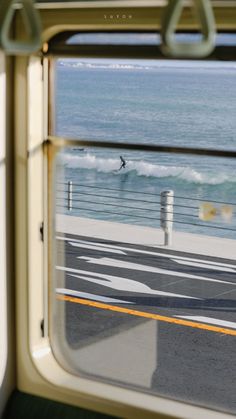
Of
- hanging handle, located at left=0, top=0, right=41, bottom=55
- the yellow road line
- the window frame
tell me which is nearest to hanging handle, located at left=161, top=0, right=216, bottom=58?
hanging handle, located at left=0, top=0, right=41, bottom=55

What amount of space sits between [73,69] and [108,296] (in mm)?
1674

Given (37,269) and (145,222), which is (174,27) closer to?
(37,269)

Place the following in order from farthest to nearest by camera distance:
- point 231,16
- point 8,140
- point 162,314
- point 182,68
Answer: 1. point 162,314
2. point 8,140
3. point 182,68
4. point 231,16

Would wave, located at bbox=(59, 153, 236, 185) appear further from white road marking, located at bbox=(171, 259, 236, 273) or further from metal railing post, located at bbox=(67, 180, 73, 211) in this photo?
white road marking, located at bbox=(171, 259, 236, 273)

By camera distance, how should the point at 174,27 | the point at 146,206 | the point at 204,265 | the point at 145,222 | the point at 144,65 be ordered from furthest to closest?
the point at 204,265
the point at 145,222
the point at 146,206
the point at 144,65
the point at 174,27

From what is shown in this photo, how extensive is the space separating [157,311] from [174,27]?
3.29 metres

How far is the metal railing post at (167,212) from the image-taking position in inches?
184

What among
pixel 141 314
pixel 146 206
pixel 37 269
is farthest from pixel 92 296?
pixel 37 269

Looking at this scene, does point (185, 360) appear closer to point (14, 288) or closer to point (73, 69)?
point (14, 288)

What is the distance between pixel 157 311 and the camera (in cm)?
519

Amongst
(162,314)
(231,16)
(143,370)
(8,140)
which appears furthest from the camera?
(162,314)

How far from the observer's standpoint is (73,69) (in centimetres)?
422

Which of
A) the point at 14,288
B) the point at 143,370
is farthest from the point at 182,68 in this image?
the point at 143,370

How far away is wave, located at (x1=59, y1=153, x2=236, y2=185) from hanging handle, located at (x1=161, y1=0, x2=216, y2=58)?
2.21 metres
